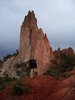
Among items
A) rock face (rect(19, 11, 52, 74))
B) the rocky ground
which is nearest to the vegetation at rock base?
rock face (rect(19, 11, 52, 74))

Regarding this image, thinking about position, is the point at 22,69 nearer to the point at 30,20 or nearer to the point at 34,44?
the point at 34,44

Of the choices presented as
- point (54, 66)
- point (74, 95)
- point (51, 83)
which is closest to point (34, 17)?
point (54, 66)

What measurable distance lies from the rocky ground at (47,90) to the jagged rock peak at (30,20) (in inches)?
906

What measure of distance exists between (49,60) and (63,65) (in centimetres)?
412

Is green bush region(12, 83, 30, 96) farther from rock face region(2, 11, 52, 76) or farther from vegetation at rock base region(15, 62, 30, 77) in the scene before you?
rock face region(2, 11, 52, 76)

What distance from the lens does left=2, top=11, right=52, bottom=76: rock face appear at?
64.1m

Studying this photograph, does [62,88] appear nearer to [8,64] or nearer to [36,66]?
[36,66]

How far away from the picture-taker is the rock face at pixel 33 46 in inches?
2525

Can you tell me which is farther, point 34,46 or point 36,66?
point 34,46

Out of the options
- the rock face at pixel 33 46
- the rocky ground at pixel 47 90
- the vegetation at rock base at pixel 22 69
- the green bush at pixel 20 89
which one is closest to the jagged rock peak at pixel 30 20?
the rock face at pixel 33 46

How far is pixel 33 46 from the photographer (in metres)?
65.5

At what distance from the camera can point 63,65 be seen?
60.9 meters

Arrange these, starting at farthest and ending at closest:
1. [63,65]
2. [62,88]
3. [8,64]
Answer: [8,64] < [63,65] < [62,88]

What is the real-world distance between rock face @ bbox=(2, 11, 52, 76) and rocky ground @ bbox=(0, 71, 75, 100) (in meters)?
18.7
